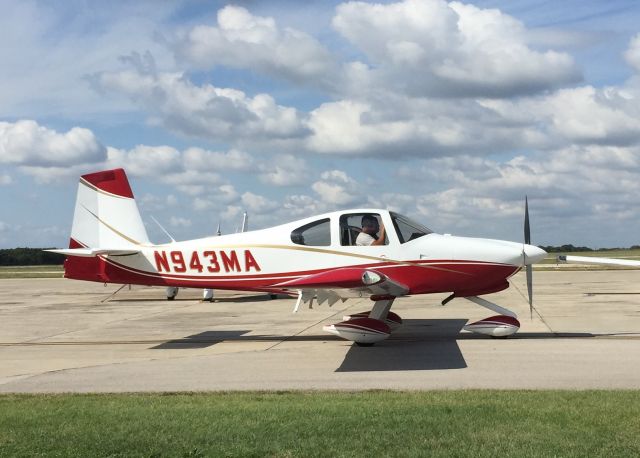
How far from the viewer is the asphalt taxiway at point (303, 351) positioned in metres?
8.83

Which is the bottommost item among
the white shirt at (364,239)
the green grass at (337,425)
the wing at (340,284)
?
the green grass at (337,425)

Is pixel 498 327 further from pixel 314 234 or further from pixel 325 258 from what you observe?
pixel 314 234

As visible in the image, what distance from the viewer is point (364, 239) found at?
12172 mm

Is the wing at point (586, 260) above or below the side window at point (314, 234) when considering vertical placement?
below

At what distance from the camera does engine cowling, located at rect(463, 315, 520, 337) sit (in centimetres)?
1219

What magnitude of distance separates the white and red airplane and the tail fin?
0.02 metres

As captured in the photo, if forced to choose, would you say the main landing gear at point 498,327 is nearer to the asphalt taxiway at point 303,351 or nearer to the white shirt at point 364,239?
the asphalt taxiway at point 303,351

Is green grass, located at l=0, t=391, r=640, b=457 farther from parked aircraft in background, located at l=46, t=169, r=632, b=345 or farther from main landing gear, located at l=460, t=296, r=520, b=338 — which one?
main landing gear, located at l=460, t=296, r=520, b=338

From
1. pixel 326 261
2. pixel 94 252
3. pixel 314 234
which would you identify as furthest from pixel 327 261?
pixel 94 252

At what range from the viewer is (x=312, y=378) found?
910 centimetres

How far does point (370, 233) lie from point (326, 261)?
927mm

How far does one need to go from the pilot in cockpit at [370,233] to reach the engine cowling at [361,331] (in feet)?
4.52

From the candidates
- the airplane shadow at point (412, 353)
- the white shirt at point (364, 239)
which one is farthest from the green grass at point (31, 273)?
the white shirt at point (364, 239)

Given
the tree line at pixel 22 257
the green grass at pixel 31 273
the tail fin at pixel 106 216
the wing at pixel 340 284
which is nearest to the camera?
the wing at pixel 340 284
